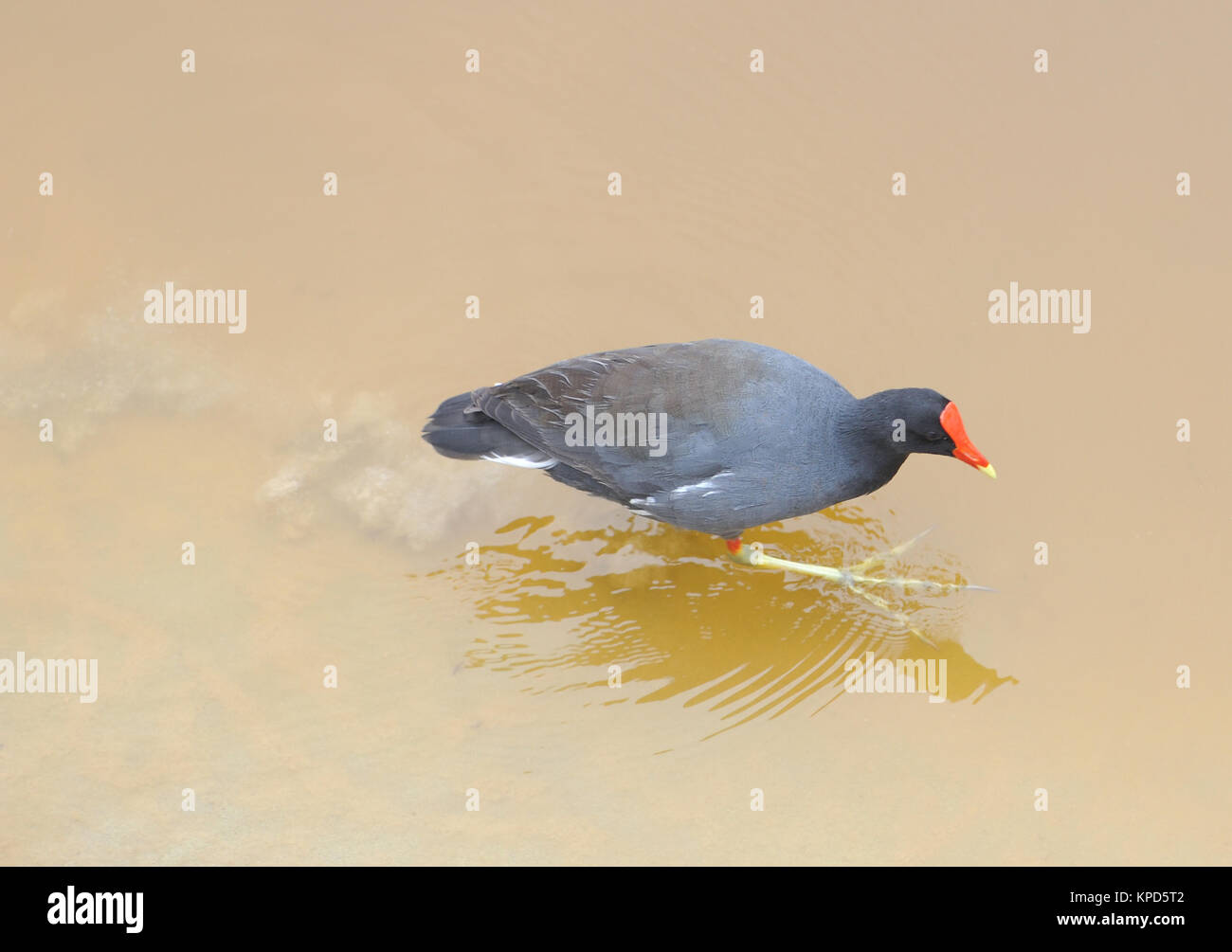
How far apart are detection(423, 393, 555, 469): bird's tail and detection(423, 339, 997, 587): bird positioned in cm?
6

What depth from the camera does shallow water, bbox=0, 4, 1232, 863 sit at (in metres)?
4.61

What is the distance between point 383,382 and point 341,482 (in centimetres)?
59

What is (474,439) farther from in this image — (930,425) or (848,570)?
(930,425)

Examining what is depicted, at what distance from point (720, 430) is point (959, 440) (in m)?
0.93

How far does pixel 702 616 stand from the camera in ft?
16.9

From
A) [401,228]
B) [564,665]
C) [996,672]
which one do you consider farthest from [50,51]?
[996,672]
